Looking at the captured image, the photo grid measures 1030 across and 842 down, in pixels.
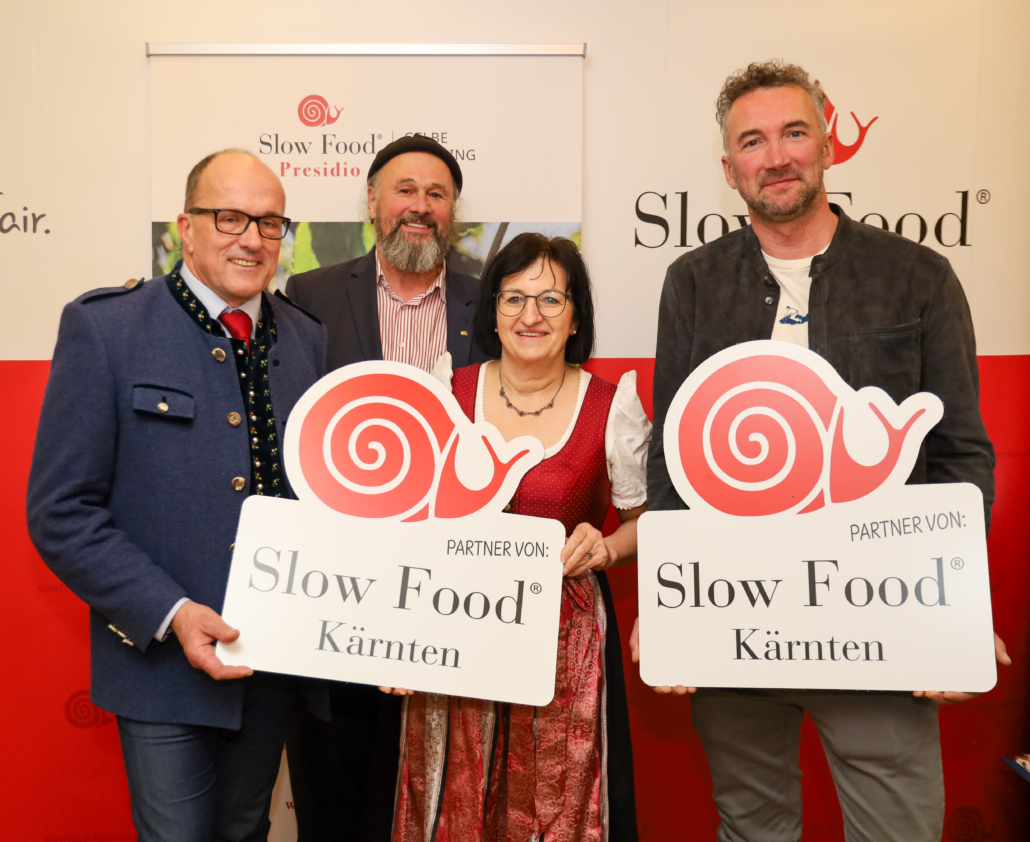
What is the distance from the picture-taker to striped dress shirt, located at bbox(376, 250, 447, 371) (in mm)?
2408

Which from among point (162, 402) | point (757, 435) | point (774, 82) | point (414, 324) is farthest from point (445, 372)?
point (774, 82)

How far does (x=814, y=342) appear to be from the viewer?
1824mm

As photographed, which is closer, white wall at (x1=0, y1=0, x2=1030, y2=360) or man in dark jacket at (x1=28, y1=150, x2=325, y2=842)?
man in dark jacket at (x1=28, y1=150, x2=325, y2=842)

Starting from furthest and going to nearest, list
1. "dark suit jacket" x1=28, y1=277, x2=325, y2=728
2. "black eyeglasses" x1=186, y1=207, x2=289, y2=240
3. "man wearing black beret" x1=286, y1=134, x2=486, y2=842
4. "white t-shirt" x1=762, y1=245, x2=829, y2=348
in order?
"man wearing black beret" x1=286, y1=134, x2=486, y2=842
"white t-shirt" x1=762, y1=245, x2=829, y2=348
"black eyeglasses" x1=186, y1=207, x2=289, y2=240
"dark suit jacket" x1=28, y1=277, x2=325, y2=728

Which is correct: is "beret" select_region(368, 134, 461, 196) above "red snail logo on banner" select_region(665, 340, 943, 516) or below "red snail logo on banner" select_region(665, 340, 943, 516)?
above

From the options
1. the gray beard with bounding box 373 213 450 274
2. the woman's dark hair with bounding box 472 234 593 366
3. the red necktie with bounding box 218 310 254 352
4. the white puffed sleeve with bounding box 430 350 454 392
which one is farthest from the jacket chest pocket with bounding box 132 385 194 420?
the gray beard with bounding box 373 213 450 274

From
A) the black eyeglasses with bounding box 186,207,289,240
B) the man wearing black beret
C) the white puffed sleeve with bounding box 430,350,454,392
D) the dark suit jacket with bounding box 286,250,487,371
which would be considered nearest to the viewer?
the black eyeglasses with bounding box 186,207,289,240

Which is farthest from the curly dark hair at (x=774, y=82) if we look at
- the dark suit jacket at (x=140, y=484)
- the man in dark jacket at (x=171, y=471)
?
the dark suit jacket at (x=140, y=484)

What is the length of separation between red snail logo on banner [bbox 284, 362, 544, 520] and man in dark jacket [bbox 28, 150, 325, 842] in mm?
110

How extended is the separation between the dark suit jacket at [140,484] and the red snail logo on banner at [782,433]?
40.6 inches

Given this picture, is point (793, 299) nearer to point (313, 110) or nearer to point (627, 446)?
point (627, 446)

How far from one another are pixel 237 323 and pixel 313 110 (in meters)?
1.18

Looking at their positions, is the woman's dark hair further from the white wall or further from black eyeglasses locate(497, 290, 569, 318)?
the white wall

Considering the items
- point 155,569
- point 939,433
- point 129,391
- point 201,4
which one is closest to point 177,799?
point 155,569
